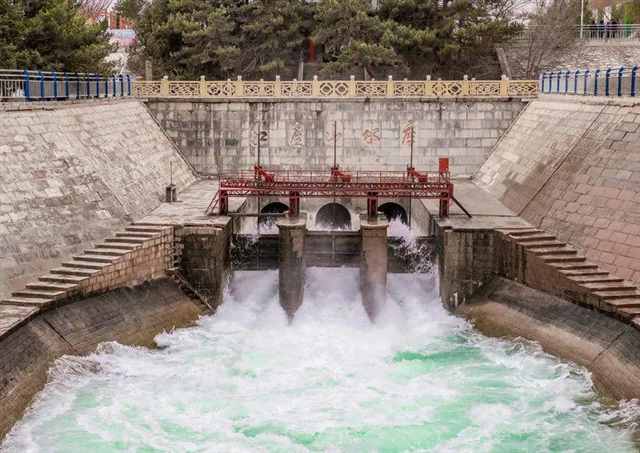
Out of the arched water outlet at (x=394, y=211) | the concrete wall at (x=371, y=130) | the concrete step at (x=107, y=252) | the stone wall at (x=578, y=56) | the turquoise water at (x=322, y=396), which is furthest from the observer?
the stone wall at (x=578, y=56)

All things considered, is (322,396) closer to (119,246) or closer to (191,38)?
(119,246)

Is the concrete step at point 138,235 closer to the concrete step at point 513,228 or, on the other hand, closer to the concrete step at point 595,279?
the concrete step at point 513,228

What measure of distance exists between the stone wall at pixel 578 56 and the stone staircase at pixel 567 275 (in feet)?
80.9

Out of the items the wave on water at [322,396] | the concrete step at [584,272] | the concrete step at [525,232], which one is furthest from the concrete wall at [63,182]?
the concrete step at [584,272]

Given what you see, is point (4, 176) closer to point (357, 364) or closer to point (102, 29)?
point (357, 364)

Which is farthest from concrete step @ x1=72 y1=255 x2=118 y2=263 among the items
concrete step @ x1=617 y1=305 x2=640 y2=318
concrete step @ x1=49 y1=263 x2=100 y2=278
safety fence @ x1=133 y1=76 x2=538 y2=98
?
safety fence @ x1=133 y1=76 x2=538 y2=98

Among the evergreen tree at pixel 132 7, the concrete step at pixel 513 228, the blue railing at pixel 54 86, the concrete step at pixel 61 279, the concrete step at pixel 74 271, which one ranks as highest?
the evergreen tree at pixel 132 7

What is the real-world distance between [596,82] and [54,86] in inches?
671

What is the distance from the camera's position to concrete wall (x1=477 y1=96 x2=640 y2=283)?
22344 millimetres

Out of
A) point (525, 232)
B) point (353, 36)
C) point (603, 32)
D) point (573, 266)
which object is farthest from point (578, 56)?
point (573, 266)

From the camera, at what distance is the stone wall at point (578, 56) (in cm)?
4809

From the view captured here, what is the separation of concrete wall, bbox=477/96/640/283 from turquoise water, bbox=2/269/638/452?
3493 millimetres

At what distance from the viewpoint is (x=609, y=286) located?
20875mm

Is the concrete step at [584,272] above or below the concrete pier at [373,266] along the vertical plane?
above
